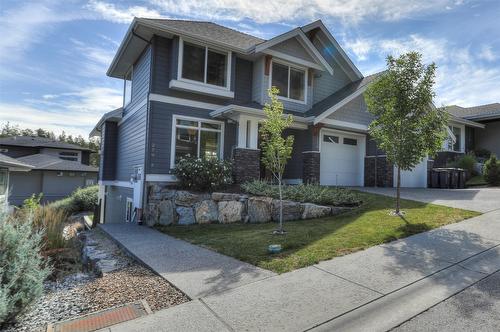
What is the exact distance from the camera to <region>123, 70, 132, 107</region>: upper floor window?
14727 mm

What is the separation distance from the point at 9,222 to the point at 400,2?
1070 cm

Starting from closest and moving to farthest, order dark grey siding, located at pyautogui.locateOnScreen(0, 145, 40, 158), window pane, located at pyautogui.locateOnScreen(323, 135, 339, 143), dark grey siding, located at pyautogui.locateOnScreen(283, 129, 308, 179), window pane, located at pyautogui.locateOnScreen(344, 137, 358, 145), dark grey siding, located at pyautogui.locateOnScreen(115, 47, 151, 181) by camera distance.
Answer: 1. dark grey siding, located at pyautogui.locateOnScreen(115, 47, 151, 181)
2. dark grey siding, located at pyautogui.locateOnScreen(283, 129, 308, 179)
3. window pane, located at pyautogui.locateOnScreen(323, 135, 339, 143)
4. window pane, located at pyautogui.locateOnScreen(344, 137, 358, 145)
5. dark grey siding, located at pyautogui.locateOnScreen(0, 145, 40, 158)

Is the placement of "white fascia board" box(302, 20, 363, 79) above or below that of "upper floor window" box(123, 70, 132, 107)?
above

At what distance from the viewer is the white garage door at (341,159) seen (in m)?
14.1

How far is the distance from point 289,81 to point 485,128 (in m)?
17.9

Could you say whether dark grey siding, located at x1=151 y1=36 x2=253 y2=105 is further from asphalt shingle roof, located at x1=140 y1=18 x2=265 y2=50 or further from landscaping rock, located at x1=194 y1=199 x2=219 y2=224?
landscaping rock, located at x1=194 y1=199 x2=219 y2=224

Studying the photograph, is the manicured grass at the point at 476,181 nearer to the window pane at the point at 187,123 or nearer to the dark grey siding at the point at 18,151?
the window pane at the point at 187,123

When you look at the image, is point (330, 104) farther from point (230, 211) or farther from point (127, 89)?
point (127, 89)

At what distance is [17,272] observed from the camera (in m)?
3.36

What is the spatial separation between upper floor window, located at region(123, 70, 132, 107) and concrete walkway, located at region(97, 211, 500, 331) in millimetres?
10590

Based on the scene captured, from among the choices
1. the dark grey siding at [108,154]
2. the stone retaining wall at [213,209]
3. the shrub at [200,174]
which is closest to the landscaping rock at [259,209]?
the stone retaining wall at [213,209]

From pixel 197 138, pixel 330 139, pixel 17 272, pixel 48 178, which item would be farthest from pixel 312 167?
pixel 48 178

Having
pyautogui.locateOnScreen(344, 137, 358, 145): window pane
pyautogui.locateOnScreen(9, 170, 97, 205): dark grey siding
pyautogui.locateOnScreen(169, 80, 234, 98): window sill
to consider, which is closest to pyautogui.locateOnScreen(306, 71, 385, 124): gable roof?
pyautogui.locateOnScreen(344, 137, 358, 145): window pane

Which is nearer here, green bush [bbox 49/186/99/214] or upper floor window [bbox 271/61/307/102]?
upper floor window [bbox 271/61/307/102]
